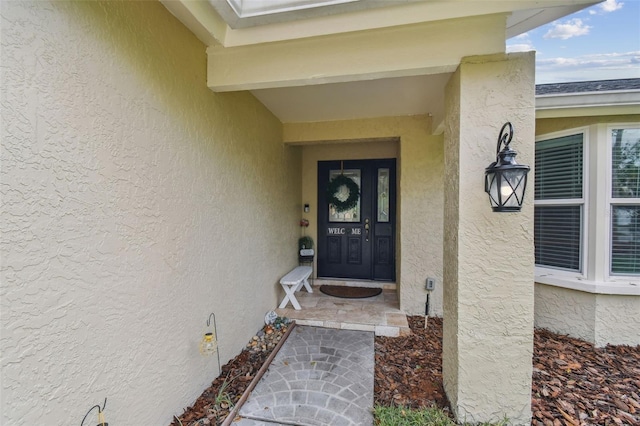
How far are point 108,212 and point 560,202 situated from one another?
461cm

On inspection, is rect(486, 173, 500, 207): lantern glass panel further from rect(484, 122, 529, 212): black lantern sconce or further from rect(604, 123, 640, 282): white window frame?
rect(604, 123, 640, 282): white window frame

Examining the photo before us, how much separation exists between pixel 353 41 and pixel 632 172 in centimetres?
355

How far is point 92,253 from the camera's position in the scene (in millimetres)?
1366

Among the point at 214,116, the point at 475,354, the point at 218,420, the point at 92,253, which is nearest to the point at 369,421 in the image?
the point at 475,354

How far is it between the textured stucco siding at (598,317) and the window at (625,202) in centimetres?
36

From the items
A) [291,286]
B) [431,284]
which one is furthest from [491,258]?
[291,286]

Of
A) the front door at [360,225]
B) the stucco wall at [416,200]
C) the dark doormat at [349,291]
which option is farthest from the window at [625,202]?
the dark doormat at [349,291]

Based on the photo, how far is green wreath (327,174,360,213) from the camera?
507 centimetres

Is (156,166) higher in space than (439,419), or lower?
higher

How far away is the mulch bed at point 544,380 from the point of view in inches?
79.4

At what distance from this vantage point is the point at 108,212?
4.74 feet

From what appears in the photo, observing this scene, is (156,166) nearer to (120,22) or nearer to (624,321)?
(120,22)

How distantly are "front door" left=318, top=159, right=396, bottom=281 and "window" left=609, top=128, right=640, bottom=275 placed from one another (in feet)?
9.31

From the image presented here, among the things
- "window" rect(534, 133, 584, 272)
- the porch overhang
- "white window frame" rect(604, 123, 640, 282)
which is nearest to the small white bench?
the porch overhang
